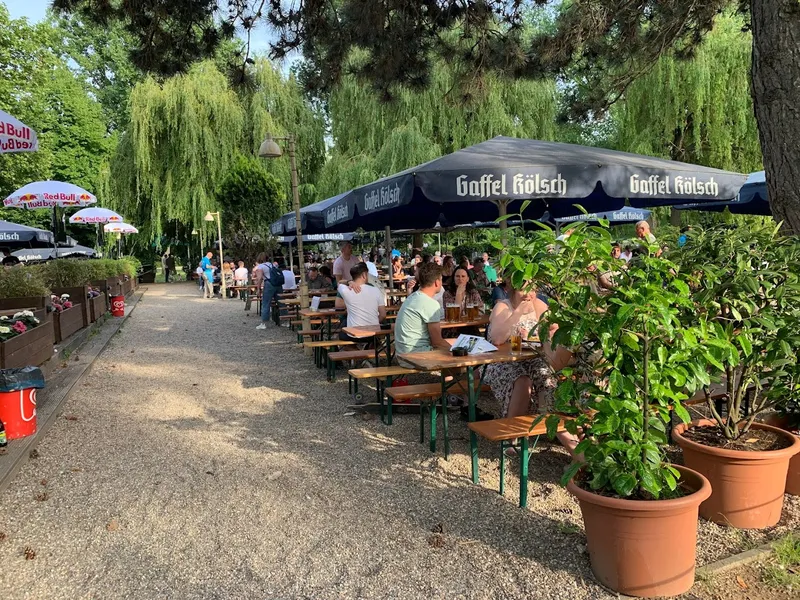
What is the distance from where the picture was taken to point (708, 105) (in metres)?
14.8

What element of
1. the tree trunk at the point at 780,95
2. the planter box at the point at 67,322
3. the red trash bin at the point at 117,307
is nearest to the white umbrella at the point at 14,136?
the planter box at the point at 67,322

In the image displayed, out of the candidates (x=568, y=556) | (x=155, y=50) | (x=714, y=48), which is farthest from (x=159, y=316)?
(x=714, y=48)

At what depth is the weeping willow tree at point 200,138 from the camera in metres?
21.0

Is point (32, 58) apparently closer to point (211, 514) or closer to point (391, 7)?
point (391, 7)

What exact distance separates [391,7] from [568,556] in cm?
572

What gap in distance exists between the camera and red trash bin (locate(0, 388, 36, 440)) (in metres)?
4.27

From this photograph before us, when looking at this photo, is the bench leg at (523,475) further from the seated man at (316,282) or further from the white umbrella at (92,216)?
the white umbrella at (92,216)

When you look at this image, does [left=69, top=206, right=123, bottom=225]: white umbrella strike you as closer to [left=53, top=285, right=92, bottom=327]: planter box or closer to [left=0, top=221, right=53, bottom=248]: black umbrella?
[left=0, top=221, right=53, bottom=248]: black umbrella

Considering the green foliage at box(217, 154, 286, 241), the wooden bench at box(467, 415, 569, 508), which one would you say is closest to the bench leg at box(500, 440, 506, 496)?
the wooden bench at box(467, 415, 569, 508)

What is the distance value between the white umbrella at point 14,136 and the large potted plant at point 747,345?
524 centimetres

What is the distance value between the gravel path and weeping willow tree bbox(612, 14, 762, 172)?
12916 millimetres

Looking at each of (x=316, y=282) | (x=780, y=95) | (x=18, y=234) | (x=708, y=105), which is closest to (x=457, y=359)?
(x=780, y=95)

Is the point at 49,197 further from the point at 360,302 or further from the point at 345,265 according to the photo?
the point at 360,302

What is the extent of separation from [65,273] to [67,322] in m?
3.06
